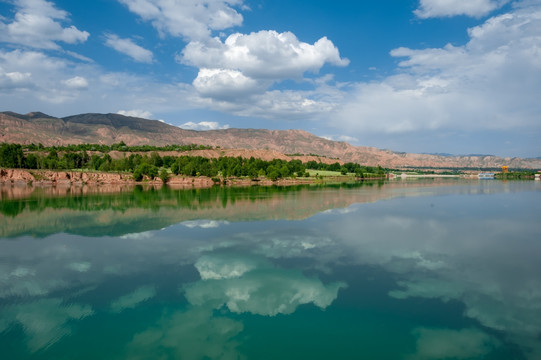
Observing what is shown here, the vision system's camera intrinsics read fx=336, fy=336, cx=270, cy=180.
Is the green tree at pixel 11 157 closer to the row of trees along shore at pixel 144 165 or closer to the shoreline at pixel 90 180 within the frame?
the row of trees along shore at pixel 144 165

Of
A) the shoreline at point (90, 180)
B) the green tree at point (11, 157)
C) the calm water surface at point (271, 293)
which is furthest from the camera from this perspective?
the green tree at point (11, 157)

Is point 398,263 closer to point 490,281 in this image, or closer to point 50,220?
point 490,281

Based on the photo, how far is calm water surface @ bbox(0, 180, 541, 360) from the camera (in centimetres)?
1058

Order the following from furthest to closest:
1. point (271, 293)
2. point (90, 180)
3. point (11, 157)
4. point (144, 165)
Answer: point (144, 165) < point (11, 157) < point (90, 180) < point (271, 293)

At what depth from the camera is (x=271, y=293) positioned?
1455 centimetres

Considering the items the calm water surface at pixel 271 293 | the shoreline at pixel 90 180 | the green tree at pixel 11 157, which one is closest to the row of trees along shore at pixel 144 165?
the green tree at pixel 11 157

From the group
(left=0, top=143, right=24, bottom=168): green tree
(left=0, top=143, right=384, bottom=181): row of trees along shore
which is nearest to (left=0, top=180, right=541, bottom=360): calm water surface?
(left=0, top=143, right=384, bottom=181): row of trees along shore

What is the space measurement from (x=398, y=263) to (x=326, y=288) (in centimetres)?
584

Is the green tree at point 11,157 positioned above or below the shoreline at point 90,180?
above

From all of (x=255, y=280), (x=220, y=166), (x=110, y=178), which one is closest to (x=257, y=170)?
(x=220, y=166)

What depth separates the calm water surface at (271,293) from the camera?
34.7 feet

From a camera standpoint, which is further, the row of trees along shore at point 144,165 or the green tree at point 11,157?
the row of trees along shore at point 144,165

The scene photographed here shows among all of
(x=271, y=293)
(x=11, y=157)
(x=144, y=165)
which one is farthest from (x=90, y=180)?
(x=271, y=293)

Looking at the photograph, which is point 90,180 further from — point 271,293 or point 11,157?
point 271,293
